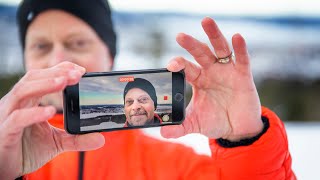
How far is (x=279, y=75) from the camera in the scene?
155 centimetres

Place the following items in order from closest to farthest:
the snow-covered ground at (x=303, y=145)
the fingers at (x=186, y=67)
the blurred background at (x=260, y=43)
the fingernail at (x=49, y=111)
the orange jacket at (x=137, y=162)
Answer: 1. the fingernail at (x=49, y=111)
2. the fingers at (x=186, y=67)
3. the orange jacket at (x=137, y=162)
4. the snow-covered ground at (x=303, y=145)
5. the blurred background at (x=260, y=43)

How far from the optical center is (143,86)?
0.55 metres

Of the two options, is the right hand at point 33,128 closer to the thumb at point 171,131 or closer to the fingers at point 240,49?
the thumb at point 171,131

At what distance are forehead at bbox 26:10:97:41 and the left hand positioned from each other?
1.32 ft

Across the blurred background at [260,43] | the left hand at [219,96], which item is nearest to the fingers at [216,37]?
the left hand at [219,96]

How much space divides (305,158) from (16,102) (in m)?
1.15

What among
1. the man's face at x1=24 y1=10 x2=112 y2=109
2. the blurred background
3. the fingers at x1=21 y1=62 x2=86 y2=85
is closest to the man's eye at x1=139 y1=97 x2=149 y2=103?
the fingers at x1=21 y1=62 x2=86 y2=85

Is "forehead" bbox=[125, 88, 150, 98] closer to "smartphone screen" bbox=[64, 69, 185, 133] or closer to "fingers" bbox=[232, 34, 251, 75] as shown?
"smartphone screen" bbox=[64, 69, 185, 133]

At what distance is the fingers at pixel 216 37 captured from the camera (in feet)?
1.77

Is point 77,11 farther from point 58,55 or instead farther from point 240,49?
point 240,49


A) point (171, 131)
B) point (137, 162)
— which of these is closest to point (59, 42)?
point (137, 162)

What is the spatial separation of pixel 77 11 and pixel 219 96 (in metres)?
0.45

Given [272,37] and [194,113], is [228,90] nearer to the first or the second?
[194,113]

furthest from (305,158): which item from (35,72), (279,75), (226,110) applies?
(35,72)
